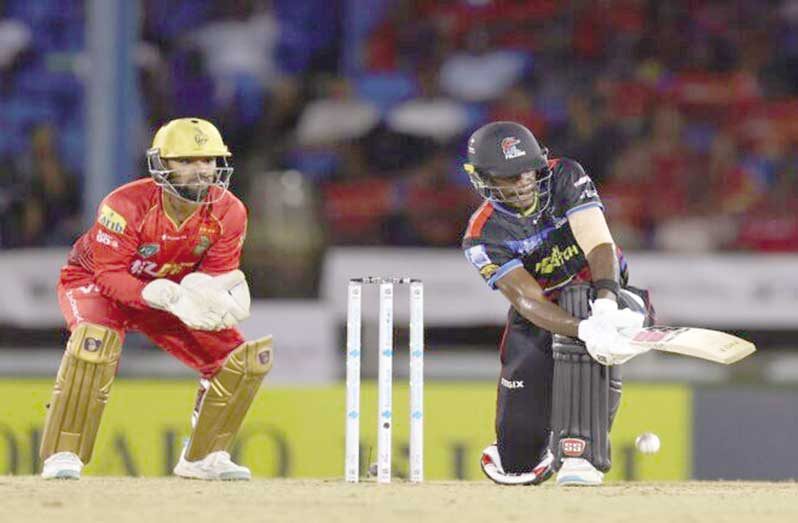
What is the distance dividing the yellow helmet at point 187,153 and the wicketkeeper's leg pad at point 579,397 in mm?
1373

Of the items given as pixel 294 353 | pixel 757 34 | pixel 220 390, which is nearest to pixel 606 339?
pixel 220 390

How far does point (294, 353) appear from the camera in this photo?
952 cm

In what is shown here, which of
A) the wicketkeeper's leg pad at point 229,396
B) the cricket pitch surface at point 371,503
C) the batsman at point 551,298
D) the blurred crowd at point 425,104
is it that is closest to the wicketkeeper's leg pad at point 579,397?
the batsman at point 551,298

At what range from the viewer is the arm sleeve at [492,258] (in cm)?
614

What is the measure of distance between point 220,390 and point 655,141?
5.22 metres

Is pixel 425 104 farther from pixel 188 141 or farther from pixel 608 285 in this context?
pixel 608 285

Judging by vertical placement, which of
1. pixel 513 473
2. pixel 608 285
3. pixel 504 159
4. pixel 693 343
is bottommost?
pixel 513 473

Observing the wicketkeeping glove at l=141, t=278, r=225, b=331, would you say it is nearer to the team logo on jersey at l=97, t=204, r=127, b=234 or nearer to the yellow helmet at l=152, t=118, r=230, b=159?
the team logo on jersey at l=97, t=204, r=127, b=234

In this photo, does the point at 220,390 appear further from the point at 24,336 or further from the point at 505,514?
the point at 24,336

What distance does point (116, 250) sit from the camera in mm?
6320

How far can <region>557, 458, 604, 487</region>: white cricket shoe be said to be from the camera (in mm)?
5980

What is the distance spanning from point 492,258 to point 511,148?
1.32ft

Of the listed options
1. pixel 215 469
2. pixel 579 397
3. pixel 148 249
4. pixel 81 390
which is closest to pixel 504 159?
pixel 579 397

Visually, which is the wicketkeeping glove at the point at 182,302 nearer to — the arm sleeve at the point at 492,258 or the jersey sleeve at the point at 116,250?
the jersey sleeve at the point at 116,250
